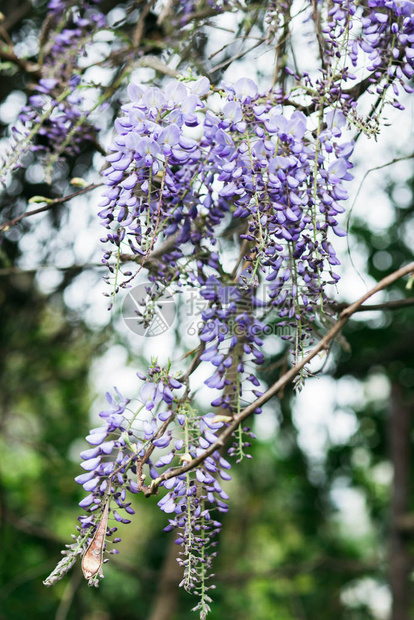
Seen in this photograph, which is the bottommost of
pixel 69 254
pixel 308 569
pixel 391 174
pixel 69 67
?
pixel 308 569

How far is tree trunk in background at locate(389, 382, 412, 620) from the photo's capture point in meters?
2.49

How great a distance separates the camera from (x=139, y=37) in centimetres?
121

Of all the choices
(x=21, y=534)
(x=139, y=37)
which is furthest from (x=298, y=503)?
(x=139, y=37)

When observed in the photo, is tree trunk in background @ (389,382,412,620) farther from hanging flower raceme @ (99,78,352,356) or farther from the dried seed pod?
the dried seed pod

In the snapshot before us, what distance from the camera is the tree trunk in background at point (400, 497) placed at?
2.49 m

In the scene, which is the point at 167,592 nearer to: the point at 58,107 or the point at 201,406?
the point at 201,406

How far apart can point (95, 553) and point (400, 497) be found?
89.5 inches

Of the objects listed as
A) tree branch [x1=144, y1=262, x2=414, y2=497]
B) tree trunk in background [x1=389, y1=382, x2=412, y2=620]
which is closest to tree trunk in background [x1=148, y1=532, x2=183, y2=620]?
Result: tree trunk in background [x1=389, y1=382, x2=412, y2=620]

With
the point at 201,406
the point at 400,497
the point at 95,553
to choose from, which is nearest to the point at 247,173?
the point at 95,553

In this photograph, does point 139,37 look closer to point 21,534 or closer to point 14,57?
point 14,57

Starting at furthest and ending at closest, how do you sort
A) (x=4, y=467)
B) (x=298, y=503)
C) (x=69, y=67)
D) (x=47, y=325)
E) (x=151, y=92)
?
(x=4, y=467) < (x=298, y=503) < (x=47, y=325) < (x=69, y=67) < (x=151, y=92)

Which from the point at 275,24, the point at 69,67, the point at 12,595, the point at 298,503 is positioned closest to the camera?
Result: the point at 275,24

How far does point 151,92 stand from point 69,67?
571 mm

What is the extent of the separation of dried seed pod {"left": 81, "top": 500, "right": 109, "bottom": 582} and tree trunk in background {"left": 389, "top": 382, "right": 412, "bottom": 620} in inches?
83.5
